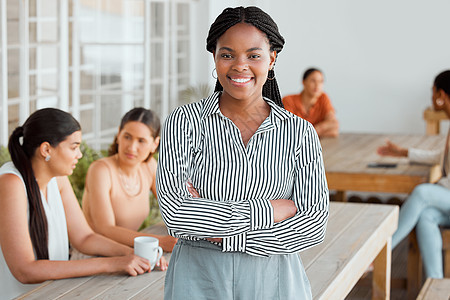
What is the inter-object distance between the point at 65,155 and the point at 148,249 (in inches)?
17.9

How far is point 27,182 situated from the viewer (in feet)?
7.22

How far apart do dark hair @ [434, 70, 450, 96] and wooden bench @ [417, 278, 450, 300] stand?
1.19 metres

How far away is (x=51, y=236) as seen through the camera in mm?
2273

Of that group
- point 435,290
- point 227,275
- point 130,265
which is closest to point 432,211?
point 435,290

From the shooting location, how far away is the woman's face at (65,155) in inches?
89.0

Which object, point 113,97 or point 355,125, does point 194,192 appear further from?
point 355,125

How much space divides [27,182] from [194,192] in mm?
943

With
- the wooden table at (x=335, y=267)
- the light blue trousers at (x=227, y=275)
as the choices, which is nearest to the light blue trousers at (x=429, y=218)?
the wooden table at (x=335, y=267)

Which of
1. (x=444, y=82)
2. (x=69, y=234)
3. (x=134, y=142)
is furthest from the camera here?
(x=444, y=82)

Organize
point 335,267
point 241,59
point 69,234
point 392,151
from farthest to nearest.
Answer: point 392,151
point 69,234
point 335,267
point 241,59

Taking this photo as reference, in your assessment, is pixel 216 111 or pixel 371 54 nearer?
pixel 216 111

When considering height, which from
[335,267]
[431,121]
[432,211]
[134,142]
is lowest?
[432,211]

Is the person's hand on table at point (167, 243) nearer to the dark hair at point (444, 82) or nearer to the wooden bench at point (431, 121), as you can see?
the dark hair at point (444, 82)

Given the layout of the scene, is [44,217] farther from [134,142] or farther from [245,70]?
[245,70]
